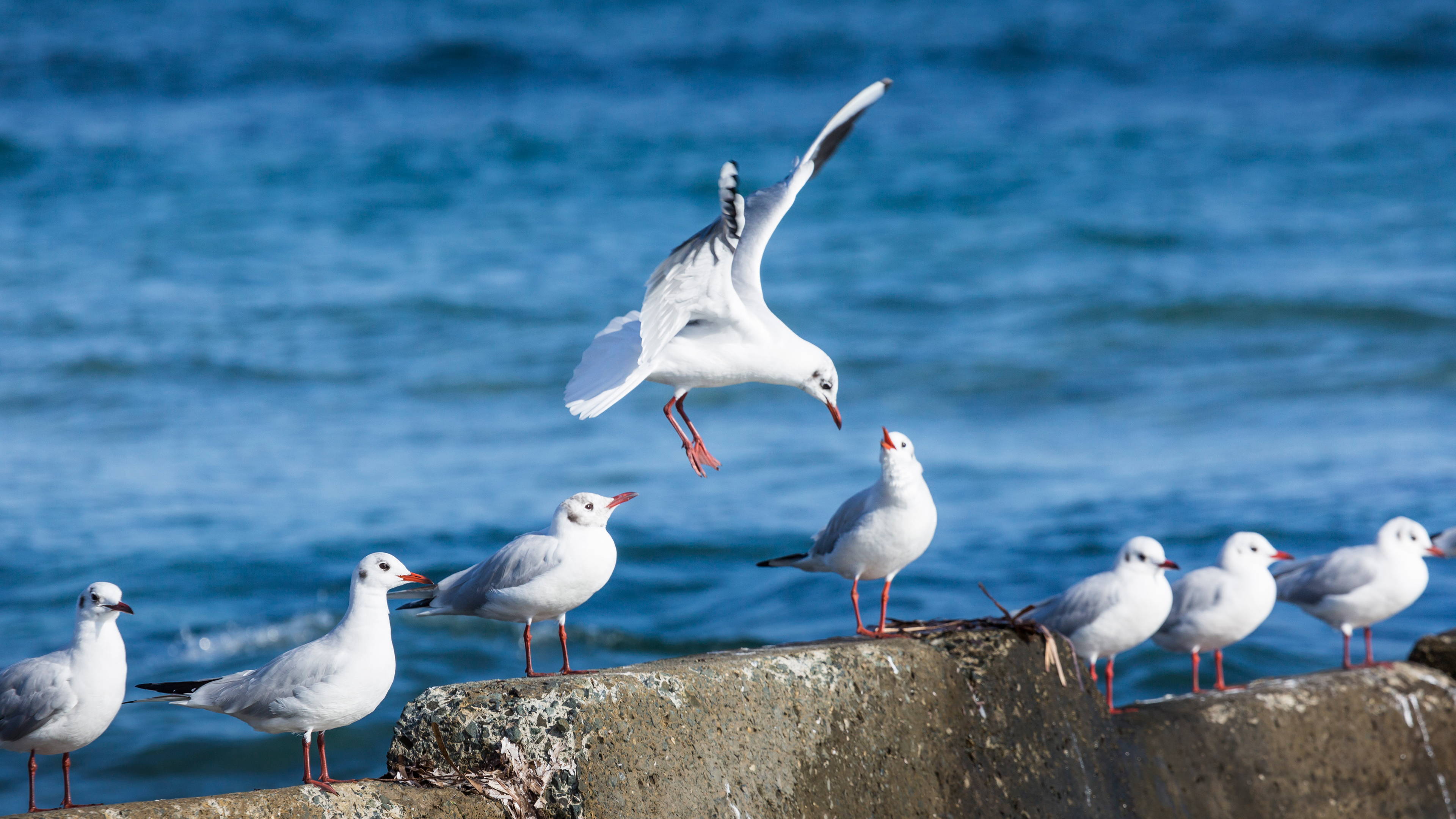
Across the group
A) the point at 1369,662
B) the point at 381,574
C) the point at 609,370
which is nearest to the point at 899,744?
the point at 609,370

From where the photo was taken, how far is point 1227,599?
5.61m

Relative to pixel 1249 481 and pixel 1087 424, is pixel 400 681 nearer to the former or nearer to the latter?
pixel 1249 481

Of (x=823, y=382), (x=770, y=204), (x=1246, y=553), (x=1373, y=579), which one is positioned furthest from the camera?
(x=1373, y=579)

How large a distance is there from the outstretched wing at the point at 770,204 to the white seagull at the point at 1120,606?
1731mm

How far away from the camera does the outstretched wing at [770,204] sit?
446 centimetres

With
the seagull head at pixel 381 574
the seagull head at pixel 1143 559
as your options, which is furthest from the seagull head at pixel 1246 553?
the seagull head at pixel 381 574

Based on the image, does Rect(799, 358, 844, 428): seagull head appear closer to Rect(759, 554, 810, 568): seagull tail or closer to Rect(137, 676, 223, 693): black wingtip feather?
Rect(759, 554, 810, 568): seagull tail

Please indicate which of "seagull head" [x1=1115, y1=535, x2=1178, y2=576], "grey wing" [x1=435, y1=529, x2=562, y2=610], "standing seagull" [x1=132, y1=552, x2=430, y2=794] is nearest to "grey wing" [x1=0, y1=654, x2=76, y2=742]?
"standing seagull" [x1=132, y1=552, x2=430, y2=794]

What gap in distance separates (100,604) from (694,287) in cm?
190

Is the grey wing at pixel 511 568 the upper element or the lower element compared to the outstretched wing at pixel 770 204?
lower

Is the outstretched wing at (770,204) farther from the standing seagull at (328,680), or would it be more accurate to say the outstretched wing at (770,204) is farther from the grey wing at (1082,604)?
the grey wing at (1082,604)

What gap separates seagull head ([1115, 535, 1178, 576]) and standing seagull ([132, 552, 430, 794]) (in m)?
2.78

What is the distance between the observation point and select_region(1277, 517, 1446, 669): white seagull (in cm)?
612

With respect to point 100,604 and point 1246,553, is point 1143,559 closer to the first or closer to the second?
point 1246,553
